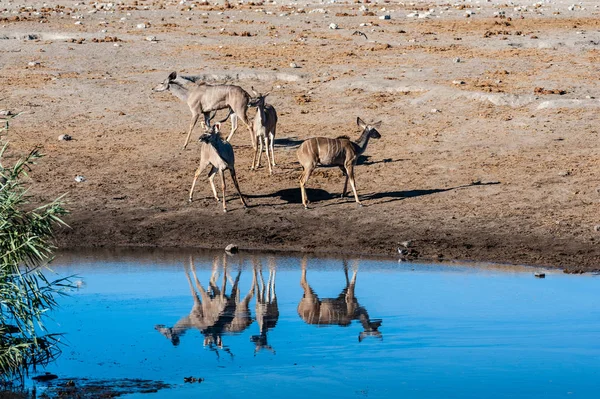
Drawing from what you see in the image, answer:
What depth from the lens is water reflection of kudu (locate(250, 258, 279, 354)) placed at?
10.2m

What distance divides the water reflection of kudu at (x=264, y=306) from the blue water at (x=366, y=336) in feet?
0.20

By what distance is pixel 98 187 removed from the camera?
17469 millimetres

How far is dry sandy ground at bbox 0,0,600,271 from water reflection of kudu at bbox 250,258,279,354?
1.64 metres

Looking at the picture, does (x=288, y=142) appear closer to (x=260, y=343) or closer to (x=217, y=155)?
(x=217, y=155)

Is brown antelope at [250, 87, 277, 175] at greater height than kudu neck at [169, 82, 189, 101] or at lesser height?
lesser

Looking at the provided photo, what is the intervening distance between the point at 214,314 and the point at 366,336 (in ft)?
6.07

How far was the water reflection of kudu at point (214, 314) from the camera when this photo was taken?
10516 millimetres

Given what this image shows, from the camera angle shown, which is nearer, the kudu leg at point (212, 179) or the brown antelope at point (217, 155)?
the brown antelope at point (217, 155)

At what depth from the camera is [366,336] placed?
10289 millimetres

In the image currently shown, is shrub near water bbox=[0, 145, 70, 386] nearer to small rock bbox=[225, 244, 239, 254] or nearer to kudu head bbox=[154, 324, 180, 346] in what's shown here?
kudu head bbox=[154, 324, 180, 346]

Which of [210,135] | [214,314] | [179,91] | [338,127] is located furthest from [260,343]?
[179,91]

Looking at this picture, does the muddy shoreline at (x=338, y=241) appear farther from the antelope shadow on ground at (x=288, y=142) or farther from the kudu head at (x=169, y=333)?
the kudu head at (x=169, y=333)

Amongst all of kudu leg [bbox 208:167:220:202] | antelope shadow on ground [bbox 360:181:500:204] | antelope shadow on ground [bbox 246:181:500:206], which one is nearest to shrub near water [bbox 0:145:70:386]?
kudu leg [bbox 208:167:220:202]

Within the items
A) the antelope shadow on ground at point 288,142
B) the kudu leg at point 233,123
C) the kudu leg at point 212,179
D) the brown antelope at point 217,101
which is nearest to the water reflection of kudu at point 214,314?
the kudu leg at point 212,179
